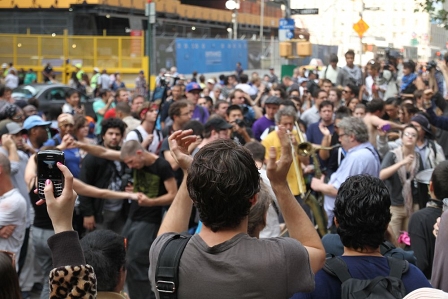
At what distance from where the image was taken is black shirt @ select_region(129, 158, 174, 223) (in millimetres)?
7281

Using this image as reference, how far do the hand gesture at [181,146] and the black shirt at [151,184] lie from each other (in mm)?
3778

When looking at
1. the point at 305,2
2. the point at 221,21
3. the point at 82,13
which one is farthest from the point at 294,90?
the point at 221,21

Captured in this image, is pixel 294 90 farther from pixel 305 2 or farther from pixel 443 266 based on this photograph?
pixel 305 2

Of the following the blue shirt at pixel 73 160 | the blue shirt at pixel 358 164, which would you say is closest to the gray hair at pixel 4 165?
the blue shirt at pixel 73 160

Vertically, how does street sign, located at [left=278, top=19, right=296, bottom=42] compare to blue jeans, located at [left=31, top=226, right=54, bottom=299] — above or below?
above

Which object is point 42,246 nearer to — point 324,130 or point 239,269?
point 324,130

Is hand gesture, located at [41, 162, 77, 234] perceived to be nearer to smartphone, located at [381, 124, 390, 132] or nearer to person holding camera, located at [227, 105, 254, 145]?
person holding camera, located at [227, 105, 254, 145]

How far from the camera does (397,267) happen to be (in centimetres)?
354

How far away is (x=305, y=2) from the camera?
142 ft

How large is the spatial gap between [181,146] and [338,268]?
93 cm

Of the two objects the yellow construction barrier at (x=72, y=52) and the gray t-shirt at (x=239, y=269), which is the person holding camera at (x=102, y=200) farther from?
the yellow construction barrier at (x=72, y=52)

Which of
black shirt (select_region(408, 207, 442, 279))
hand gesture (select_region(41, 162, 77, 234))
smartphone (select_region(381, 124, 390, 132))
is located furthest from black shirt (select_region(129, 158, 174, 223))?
hand gesture (select_region(41, 162, 77, 234))

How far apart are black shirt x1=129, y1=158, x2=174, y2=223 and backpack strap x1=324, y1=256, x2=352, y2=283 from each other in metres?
3.91

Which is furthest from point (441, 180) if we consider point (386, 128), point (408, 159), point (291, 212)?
point (386, 128)
